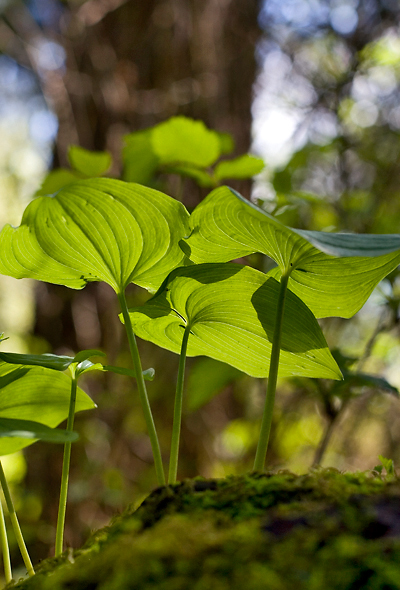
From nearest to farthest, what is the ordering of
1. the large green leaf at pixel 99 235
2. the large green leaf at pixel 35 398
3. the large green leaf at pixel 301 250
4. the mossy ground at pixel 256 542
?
the mossy ground at pixel 256 542 < the large green leaf at pixel 301 250 < the large green leaf at pixel 99 235 < the large green leaf at pixel 35 398

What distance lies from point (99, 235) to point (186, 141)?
0.50 metres

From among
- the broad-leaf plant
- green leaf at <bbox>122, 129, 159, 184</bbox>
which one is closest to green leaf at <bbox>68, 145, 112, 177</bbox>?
green leaf at <bbox>122, 129, 159, 184</bbox>

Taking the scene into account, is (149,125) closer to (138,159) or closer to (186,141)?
(138,159)

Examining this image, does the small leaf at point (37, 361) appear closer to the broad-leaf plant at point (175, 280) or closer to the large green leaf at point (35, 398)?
the broad-leaf plant at point (175, 280)

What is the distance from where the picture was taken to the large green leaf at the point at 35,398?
1.92 feet

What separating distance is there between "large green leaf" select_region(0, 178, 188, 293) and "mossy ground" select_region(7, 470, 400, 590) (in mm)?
270

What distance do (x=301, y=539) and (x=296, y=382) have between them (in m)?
0.80

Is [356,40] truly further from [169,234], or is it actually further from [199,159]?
[169,234]

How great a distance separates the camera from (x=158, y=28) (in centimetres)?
215

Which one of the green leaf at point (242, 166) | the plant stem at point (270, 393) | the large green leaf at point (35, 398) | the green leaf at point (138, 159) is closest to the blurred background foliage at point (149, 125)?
the green leaf at point (138, 159)

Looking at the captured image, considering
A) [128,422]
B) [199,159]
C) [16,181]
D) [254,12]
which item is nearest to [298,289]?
[199,159]

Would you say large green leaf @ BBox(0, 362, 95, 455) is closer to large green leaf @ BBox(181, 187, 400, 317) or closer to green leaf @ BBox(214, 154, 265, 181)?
large green leaf @ BBox(181, 187, 400, 317)

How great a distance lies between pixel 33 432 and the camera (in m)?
0.40

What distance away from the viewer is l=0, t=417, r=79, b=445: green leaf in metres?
0.38
